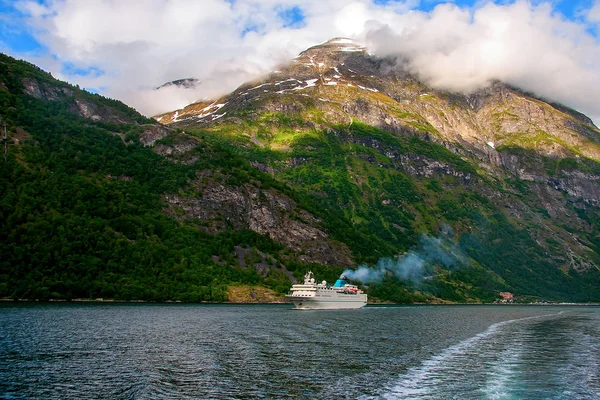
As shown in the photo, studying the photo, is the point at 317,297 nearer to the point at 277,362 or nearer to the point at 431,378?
the point at 277,362

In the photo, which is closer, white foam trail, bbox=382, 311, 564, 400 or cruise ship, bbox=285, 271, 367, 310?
white foam trail, bbox=382, 311, 564, 400

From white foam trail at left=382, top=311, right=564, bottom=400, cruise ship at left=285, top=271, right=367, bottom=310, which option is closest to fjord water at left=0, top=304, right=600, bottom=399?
white foam trail at left=382, top=311, right=564, bottom=400

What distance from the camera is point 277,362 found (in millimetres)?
59969

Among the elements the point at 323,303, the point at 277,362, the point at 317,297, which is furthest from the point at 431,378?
the point at 323,303

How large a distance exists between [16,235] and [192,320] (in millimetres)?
84511

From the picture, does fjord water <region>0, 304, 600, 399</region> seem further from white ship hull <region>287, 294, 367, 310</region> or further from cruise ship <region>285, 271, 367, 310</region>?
cruise ship <region>285, 271, 367, 310</region>

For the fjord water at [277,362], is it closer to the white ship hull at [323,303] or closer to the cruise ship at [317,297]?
the white ship hull at [323,303]

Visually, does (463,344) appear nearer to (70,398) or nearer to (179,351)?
(179,351)

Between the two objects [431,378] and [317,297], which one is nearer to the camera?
[431,378]

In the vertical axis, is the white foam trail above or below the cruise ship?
below

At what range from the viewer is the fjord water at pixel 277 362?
46.5 meters

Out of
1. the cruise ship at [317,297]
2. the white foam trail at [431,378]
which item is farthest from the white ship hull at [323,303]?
the white foam trail at [431,378]

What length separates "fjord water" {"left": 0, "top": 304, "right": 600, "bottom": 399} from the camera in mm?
46531

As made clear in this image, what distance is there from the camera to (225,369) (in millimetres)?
55562
